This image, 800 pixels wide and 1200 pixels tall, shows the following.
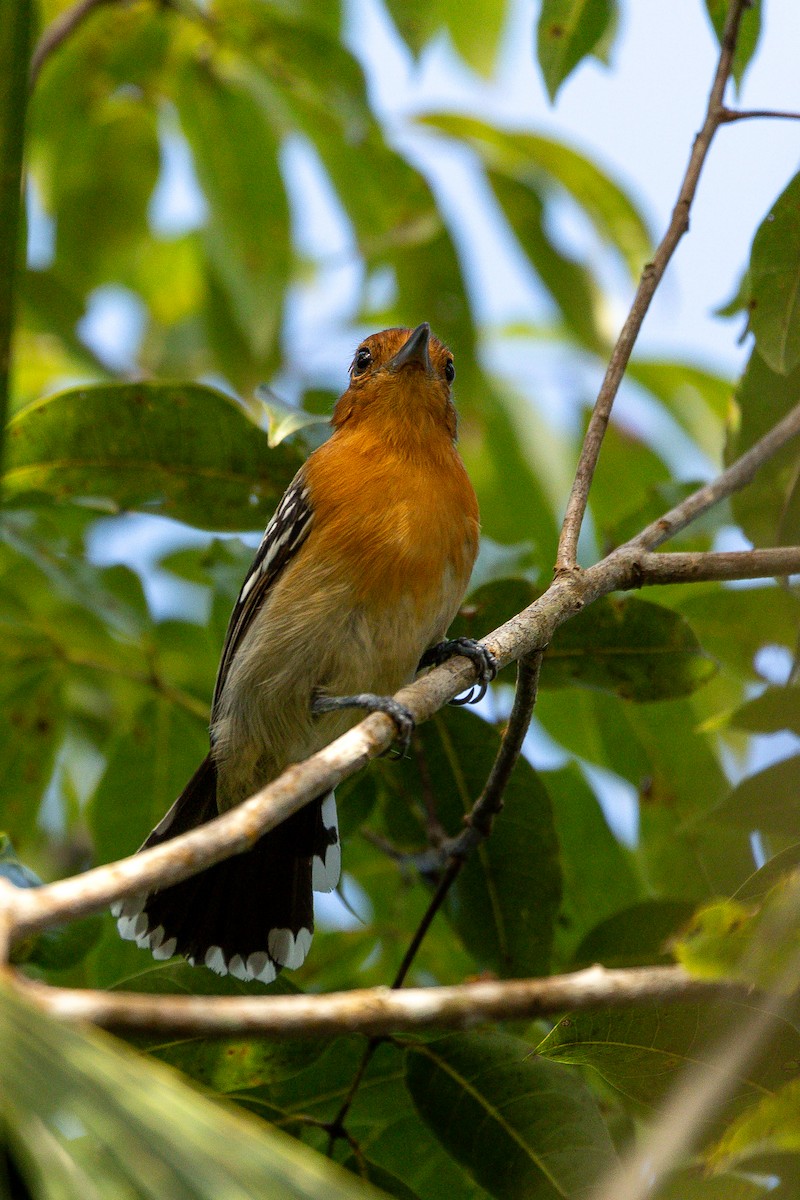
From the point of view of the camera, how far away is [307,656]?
4062mm

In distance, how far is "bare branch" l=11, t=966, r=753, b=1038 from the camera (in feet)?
5.01

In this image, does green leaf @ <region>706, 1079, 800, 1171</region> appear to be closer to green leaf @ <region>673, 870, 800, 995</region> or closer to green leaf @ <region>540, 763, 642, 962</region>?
green leaf @ <region>673, 870, 800, 995</region>

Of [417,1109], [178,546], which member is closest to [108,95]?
[178,546]

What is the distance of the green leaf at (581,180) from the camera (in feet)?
18.4

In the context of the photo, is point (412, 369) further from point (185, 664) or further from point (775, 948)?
point (775, 948)

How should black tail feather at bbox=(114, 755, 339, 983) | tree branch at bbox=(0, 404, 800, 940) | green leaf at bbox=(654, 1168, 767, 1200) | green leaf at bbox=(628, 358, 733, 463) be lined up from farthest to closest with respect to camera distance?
green leaf at bbox=(628, 358, 733, 463), black tail feather at bbox=(114, 755, 339, 983), green leaf at bbox=(654, 1168, 767, 1200), tree branch at bbox=(0, 404, 800, 940)

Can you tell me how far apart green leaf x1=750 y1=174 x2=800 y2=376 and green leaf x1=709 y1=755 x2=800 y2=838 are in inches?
47.5

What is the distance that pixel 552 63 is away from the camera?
12.3ft

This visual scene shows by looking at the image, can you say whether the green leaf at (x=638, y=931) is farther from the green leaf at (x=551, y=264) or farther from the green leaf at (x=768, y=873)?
the green leaf at (x=551, y=264)

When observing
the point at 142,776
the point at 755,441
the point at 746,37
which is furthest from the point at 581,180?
the point at 142,776

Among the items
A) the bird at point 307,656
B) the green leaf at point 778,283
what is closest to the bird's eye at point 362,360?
the bird at point 307,656

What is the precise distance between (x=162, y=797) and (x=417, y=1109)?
1688 mm

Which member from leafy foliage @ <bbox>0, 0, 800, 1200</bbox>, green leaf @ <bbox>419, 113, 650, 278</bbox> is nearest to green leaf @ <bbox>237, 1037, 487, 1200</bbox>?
leafy foliage @ <bbox>0, 0, 800, 1200</bbox>

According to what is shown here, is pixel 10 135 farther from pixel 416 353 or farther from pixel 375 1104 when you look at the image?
pixel 416 353
